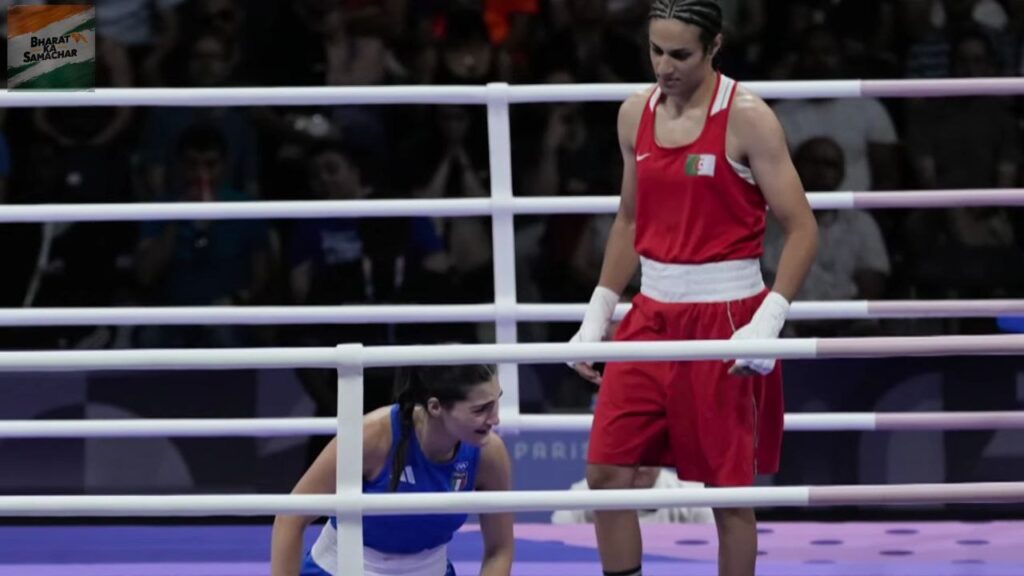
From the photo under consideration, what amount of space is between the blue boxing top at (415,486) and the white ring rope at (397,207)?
998 mm

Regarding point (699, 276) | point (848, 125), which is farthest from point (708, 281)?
point (848, 125)

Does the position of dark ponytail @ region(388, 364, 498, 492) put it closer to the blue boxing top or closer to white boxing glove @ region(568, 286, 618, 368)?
the blue boxing top

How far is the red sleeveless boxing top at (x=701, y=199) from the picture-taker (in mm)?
3750

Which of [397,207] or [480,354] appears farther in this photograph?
[397,207]

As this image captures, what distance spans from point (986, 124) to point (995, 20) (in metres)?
0.57

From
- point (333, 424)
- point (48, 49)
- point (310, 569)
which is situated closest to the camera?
point (310, 569)

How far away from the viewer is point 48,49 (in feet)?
17.1

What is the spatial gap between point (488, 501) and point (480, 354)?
0.88 ft

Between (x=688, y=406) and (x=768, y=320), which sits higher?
(x=768, y=320)

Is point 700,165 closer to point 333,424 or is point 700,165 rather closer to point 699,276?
point 699,276

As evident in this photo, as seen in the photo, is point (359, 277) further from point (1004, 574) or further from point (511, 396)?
point (1004, 574)

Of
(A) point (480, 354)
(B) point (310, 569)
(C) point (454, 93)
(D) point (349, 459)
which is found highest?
(C) point (454, 93)

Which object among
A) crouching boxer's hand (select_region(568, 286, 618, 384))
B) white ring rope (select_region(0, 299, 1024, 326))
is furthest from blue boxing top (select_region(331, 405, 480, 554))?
white ring rope (select_region(0, 299, 1024, 326))

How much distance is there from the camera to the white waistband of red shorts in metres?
3.80
